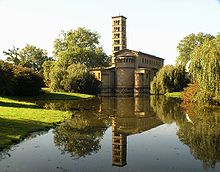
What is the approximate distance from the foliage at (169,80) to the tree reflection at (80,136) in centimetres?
4002

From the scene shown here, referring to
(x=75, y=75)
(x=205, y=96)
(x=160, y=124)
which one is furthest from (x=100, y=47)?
(x=160, y=124)

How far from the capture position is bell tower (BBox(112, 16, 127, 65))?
89.6 meters

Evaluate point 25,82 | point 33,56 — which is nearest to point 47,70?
point 33,56

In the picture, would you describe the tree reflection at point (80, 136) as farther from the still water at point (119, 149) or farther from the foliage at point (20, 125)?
the foliage at point (20, 125)

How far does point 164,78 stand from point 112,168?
169ft

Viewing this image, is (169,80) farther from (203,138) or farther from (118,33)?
(203,138)

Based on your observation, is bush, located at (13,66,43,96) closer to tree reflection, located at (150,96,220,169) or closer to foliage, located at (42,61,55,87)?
foliage, located at (42,61,55,87)

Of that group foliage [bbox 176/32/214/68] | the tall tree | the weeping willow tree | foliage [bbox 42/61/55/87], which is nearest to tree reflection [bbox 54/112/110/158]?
the weeping willow tree

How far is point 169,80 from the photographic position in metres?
61.8

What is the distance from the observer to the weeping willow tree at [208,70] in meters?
27.8

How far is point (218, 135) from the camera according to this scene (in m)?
16.4

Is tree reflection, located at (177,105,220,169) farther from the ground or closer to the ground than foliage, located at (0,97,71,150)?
closer to the ground

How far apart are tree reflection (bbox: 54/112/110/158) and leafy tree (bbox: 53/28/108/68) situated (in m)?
53.9

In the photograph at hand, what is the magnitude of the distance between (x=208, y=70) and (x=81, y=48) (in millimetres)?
51962
